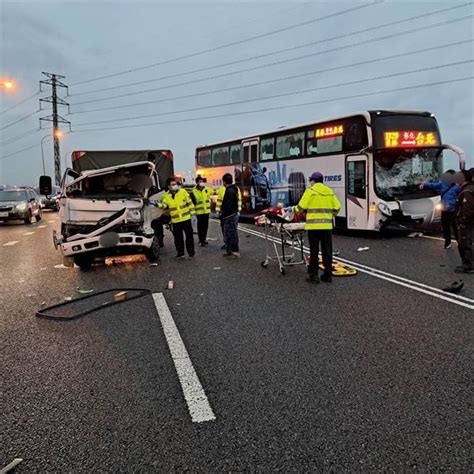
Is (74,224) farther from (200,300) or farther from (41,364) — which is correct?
(41,364)

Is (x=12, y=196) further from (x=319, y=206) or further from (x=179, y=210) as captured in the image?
(x=319, y=206)

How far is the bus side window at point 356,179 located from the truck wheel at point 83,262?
7532 millimetres

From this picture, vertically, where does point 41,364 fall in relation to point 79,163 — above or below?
below

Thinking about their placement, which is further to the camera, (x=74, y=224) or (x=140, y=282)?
(x=74, y=224)

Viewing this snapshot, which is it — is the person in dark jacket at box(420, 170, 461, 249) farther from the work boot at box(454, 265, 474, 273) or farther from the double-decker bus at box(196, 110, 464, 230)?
the work boot at box(454, 265, 474, 273)

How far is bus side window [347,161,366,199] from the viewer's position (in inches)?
469

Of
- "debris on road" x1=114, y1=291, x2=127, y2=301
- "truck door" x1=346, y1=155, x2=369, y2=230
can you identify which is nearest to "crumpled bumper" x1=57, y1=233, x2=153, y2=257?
"debris on road" x1=114, y1=291, x2=127, y2=301

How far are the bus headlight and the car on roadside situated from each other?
54.2 feet

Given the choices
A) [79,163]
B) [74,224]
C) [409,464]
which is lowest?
[409,464]

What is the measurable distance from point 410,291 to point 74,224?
256 inches

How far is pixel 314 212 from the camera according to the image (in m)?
7.14

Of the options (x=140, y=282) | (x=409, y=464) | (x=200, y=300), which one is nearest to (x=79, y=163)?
(x=140, y=282)

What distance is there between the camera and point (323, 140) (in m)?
13.4

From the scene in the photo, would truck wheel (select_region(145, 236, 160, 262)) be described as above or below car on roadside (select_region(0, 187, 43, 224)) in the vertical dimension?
below
